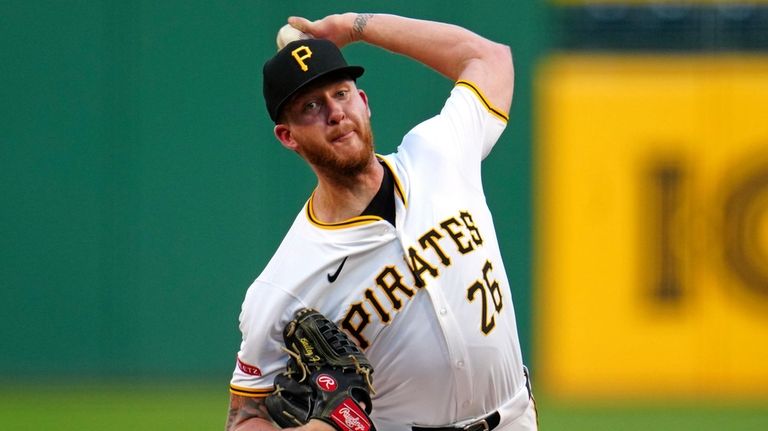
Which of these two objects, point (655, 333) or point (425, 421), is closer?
point (425, 421)

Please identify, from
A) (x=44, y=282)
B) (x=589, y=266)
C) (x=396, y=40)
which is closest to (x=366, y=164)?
(x=396, y=40)

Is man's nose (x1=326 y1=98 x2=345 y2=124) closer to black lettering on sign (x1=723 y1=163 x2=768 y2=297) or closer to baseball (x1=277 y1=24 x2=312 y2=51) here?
baseball (x1=277 y1=24 x2=312 y2=51)

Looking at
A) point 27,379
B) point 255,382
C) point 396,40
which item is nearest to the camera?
point 255,382

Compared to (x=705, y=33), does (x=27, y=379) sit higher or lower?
lower

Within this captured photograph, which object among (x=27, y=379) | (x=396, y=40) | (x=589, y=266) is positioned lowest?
(x=27, y=379)

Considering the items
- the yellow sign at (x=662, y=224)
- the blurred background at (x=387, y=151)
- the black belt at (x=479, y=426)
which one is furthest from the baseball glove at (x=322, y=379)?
the yellow sign at (x=662, y=224)

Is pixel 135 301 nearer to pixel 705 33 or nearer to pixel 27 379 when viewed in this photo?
pixel 27 379

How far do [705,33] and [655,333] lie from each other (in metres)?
2.35

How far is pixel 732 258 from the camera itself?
9875mm

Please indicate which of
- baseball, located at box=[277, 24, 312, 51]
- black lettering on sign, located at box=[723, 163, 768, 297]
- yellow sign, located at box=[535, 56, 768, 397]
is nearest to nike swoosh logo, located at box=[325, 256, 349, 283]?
baseball, located at box=[277, 24, 312, 51]

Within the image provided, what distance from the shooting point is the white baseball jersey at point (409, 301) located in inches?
160

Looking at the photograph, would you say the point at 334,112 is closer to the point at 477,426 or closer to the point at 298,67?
the point at 298,67

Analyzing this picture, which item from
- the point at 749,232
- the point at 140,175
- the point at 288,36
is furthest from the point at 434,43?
the point at 140,175

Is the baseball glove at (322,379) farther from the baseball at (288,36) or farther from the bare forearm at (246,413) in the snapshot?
the baseball at (288,36)
